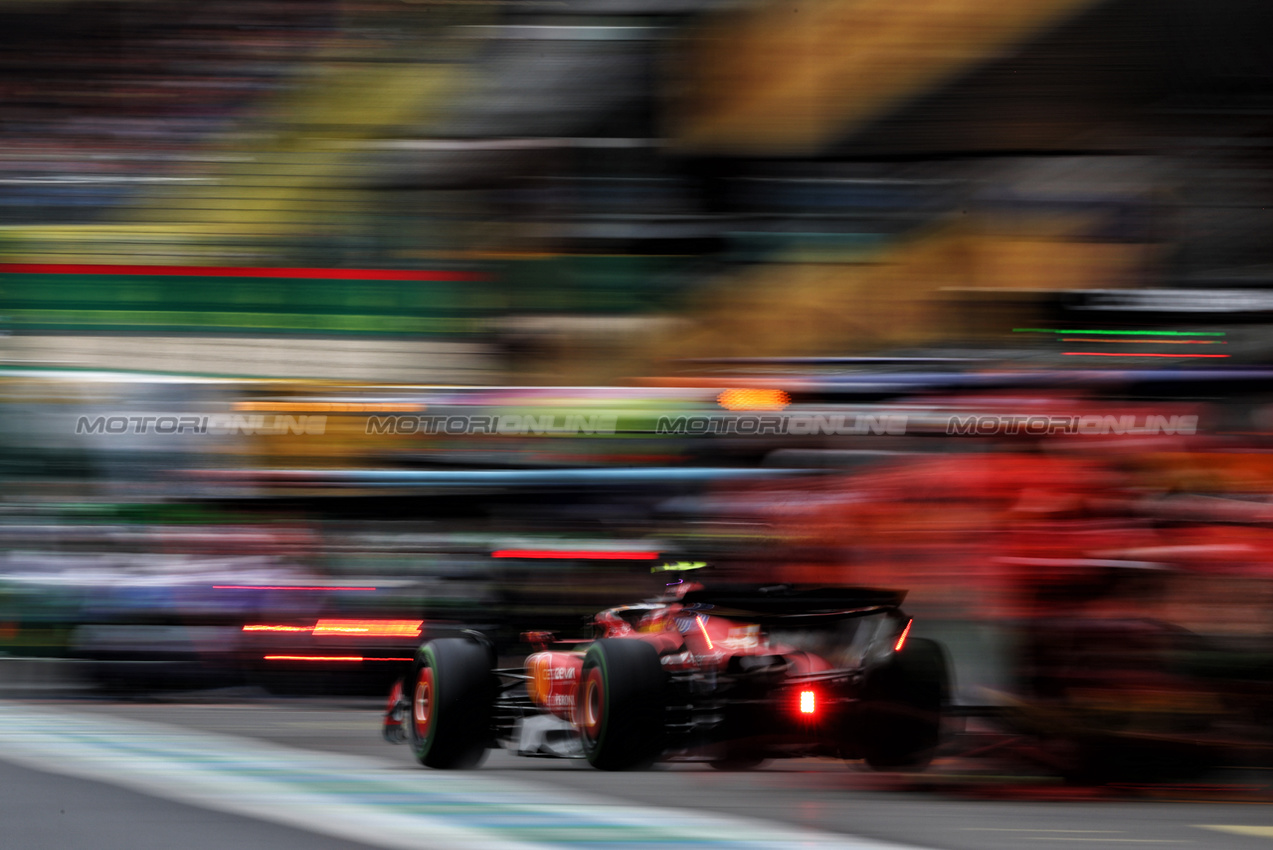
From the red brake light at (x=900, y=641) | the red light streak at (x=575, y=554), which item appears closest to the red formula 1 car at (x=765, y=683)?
the red brake light at (x=900, y=641)

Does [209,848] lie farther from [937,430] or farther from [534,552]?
[534,552]

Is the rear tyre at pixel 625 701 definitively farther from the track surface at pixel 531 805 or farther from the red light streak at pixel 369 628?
the red light streak at pixel 369 628

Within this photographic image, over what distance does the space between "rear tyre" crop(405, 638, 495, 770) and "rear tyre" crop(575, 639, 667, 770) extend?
613 millimetres

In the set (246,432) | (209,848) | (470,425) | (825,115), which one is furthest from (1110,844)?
(825,115)

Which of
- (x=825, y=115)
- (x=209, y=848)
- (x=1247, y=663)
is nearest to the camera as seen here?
(x=209, y=848)

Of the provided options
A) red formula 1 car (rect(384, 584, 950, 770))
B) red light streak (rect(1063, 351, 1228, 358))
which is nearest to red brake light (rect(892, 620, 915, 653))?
red formula 1 car (rect(384, 584, 950, 770))

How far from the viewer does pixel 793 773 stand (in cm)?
692

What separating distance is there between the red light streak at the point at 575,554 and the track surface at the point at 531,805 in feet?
12.6

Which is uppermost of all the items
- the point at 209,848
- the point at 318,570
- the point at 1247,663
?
the point at 318,570

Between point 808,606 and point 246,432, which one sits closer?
point 808,606

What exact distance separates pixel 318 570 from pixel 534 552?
1.59 meters

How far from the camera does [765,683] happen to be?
6.33 metres

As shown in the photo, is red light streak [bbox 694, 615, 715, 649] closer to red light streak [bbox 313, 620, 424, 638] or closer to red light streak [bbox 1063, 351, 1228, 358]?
red light streak [bbox 313, 620, 424, 638]

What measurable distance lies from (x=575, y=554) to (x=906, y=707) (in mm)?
5683
